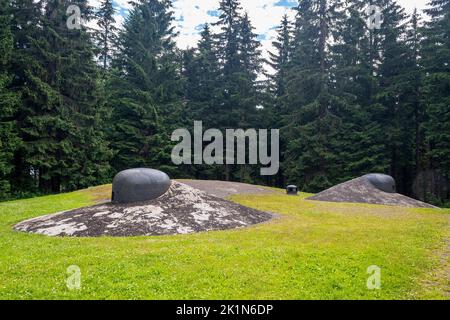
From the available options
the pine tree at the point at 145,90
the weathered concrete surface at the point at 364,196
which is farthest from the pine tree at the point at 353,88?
the pine tree at the point at 145,90

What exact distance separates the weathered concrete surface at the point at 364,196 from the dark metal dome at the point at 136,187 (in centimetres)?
1210

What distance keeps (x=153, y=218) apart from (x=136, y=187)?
76.6 inches

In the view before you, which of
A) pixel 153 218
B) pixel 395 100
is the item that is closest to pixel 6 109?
pixel 153 218

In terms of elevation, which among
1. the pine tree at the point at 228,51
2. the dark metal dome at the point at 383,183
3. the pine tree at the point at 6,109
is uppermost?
the pine tree at the point at 228,51

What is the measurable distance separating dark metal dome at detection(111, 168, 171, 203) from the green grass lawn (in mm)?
3183

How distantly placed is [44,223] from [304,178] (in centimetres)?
2509

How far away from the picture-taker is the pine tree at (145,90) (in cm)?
3105

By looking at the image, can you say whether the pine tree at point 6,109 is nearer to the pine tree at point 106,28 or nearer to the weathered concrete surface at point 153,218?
the weathered concrete surface at point 153,218

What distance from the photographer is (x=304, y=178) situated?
100.0 ft

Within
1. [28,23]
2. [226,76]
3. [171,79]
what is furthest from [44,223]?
[226,76]

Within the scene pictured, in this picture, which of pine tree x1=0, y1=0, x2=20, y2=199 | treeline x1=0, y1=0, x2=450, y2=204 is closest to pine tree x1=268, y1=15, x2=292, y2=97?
treeline x1=0, y1=0, x2=450, y2=204

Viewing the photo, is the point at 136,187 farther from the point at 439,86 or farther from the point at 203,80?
the point at 203,80

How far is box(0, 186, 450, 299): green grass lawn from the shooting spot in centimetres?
507
